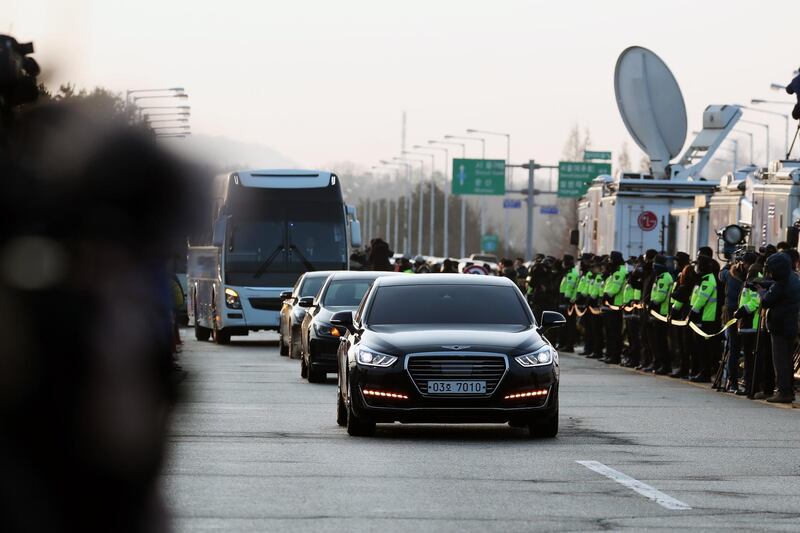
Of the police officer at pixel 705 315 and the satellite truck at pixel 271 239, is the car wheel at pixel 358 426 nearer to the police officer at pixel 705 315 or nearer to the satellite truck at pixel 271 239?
the police officer at pixel 705 315

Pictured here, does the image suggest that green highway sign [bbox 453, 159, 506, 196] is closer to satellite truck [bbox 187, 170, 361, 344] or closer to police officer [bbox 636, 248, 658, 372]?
satellite truck [bbox 187, 170, 361, 344]

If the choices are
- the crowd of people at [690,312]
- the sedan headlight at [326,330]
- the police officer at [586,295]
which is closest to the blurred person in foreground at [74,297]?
the crowd of people at [690,312]

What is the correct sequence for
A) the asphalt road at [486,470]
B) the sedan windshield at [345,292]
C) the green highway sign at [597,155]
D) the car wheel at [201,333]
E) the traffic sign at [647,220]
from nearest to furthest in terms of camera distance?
the asphalt road at [486,470] → the sedan windshield at [345,292] → the traffic sign at [647,220] → the car wheel at [201,333] → the green highway sign at [597,155]

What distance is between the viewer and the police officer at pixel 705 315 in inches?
1035

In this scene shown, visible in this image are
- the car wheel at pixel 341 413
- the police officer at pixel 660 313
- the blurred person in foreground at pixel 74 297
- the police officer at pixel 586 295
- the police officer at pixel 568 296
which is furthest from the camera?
the police officer at pixel 568 296

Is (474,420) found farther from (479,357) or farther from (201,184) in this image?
(201,184)

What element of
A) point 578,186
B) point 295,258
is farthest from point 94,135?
point 578,186

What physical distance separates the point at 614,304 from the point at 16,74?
25.7m

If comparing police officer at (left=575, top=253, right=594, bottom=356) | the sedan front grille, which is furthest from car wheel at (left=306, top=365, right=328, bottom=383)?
police officer at (left=575, top=253, right=594, bottom=356)

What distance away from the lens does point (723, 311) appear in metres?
25.9

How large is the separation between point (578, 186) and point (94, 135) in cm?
8501

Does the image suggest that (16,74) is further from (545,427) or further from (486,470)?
(545,427)

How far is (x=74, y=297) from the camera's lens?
26.2ft

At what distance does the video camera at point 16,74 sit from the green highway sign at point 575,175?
83.7 meters
